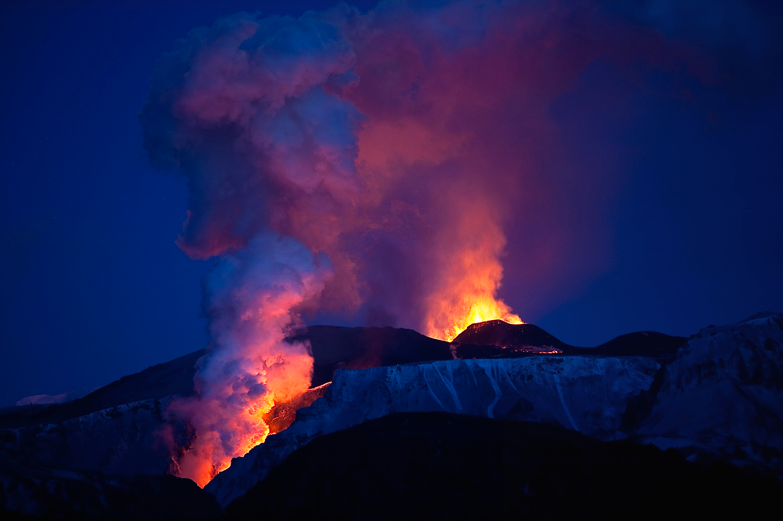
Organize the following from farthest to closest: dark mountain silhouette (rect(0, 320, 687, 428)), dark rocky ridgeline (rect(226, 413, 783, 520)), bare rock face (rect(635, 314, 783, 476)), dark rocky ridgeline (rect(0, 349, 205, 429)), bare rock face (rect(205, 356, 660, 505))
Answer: dark mountain silhouette (rect(0, 320, 687, 428)) < dark rocky ridgeline (rect(0, 349, 205, 429)) < bare rock face (rect(205, 356, 660, 505)) < bare rock face (rect(635, 314, 783, 476)) < dark rocky ridgeline (rect(226, 413, 783, 520))

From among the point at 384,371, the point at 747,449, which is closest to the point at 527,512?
the point at 747,449

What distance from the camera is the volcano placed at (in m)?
49.0

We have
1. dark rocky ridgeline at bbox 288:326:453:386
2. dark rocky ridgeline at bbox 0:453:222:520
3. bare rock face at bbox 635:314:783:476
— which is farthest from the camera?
dark rocky ridgeline at bbox 288:326:453:386

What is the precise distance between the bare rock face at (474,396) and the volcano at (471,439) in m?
0.16

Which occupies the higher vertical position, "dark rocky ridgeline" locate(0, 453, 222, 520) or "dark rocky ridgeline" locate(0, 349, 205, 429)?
"dark rocky ridgeline" locate(0, 349, 205, 429)

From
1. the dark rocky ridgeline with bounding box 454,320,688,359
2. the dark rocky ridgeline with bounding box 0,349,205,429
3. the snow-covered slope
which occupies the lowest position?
the snow-covered slope

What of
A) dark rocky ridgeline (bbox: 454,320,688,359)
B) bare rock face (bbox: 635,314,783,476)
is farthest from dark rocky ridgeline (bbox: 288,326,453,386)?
bare rock face (bbox: 635,314,783,476)

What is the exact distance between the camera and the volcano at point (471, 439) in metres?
49.0

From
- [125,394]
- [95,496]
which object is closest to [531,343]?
[125,394]

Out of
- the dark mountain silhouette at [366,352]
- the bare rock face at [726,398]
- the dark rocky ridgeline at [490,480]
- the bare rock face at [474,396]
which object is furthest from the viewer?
the dark mountain silhouette at [366,352]

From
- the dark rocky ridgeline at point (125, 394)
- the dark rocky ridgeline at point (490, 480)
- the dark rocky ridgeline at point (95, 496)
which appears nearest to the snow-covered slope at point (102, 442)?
the dark rocky ridgeline at point (125, 394)

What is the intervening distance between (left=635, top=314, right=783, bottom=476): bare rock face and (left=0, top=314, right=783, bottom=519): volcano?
128mm

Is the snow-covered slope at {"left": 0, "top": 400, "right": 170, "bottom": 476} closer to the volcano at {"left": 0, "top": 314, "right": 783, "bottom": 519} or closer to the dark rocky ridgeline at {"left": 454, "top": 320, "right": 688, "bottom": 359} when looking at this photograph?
the volcano at {"left": 0, "top": 314, "right": 783, "bottom": 519}

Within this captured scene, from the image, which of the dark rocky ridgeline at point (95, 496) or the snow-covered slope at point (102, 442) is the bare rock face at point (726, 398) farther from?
the snow-covered slope at point (102, 442)
